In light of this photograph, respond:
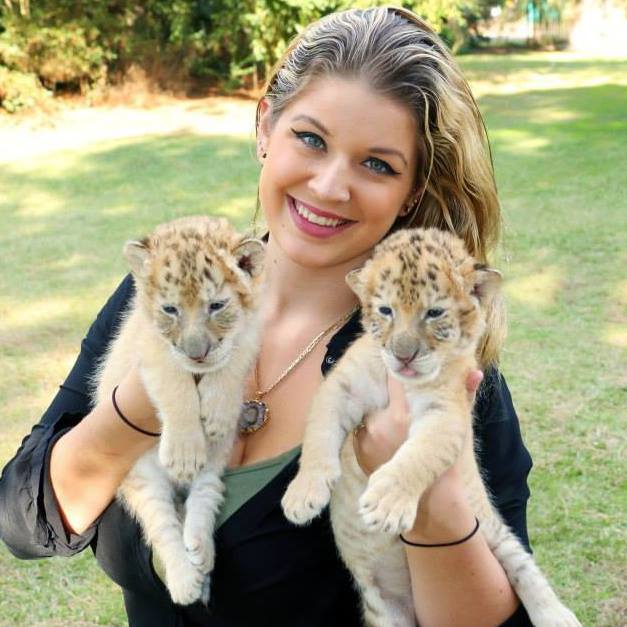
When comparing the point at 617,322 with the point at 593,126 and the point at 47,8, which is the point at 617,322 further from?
the point at 47,8

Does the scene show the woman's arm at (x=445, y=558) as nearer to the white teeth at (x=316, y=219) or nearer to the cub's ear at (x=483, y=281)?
the cub's ear at (x=483, y=281)

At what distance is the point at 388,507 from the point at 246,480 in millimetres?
467

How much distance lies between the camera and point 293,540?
261 centimetres

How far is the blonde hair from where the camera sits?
280 centimetres

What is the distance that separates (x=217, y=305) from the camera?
8.82 feet

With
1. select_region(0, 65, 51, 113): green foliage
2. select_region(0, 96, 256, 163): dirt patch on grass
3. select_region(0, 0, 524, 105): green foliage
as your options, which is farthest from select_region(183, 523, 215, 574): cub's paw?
select_region(0, 65, 51, 113): green foliage

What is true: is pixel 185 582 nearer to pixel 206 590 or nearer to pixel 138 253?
pixel 206 590

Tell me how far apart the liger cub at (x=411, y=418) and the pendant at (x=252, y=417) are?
0.25 metres

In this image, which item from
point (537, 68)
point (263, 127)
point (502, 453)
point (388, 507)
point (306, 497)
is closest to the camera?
point (388, 507)

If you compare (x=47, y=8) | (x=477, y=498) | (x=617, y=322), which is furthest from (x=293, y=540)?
(x=47, y=8)

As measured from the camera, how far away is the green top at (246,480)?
8.52ft

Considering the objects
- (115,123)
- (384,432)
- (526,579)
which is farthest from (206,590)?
(115,123)

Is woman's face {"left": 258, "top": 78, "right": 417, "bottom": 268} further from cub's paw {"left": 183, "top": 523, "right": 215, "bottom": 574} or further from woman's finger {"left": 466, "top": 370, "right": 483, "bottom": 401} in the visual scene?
cub's paw {"left": 183, "top": 523, "right": 215, "bottom": 574}

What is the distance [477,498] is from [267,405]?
2.22ft
